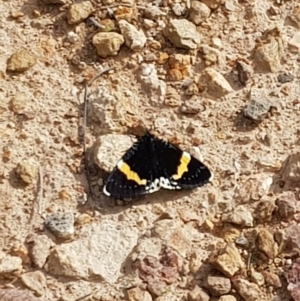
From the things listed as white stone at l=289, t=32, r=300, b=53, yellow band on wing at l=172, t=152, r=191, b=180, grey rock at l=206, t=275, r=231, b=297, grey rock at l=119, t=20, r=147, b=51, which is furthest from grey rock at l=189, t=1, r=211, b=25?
grey rock at l=206, t=275, r=231, b=297

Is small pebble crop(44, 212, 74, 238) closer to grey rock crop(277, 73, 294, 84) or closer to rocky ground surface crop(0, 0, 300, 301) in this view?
rocky ground surface crop(0, 0, 300, 301)

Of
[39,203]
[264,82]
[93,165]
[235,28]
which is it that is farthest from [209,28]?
[39,203]

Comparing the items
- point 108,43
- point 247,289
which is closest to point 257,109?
point 108,43

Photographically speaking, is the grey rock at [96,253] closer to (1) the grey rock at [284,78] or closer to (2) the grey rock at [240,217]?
(2) the grey rock at [240,217]

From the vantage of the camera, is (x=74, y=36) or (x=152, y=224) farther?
(x=74, y=36)

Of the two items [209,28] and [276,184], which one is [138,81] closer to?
[209,28]
